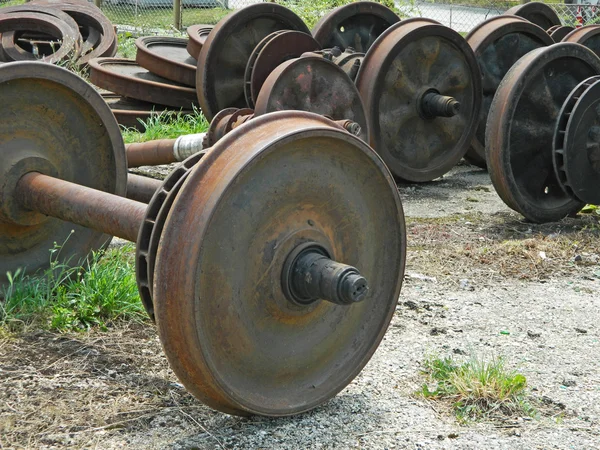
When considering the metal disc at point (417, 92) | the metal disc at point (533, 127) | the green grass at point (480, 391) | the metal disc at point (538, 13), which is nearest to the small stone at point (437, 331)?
the green grass at point (480, 391)

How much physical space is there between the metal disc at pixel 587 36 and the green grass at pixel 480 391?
19.0 ft

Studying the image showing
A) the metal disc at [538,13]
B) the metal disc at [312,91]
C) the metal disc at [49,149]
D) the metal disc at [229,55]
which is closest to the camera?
the metal disc at [49,149]

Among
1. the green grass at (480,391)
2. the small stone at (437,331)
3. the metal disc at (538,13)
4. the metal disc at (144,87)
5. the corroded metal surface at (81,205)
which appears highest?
the metal disc at (538,13)

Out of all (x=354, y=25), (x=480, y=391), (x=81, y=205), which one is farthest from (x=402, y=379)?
(x=354, y=25)

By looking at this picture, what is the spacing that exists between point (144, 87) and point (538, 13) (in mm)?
4626

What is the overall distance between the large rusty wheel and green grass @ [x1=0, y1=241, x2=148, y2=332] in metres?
1.25

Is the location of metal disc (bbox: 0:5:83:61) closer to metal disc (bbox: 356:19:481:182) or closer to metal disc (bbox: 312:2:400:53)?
metal disc (bbox: 312:2:400:53)

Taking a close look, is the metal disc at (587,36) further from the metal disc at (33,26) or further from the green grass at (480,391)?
the green grass at (480,391)

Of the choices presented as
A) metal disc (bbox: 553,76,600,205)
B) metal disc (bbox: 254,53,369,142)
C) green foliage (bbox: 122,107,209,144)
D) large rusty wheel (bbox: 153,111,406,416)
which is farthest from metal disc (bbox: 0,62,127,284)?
green foliage (bbox: 122,107,209,144)

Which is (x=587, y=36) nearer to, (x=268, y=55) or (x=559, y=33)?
(x=559, y=33)

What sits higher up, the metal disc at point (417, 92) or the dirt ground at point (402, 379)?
the metal disc at point (417, 92)

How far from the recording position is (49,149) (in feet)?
13.4

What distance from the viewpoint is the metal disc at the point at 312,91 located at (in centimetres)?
602

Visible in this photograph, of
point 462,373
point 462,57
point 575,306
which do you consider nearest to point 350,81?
point 462,57
